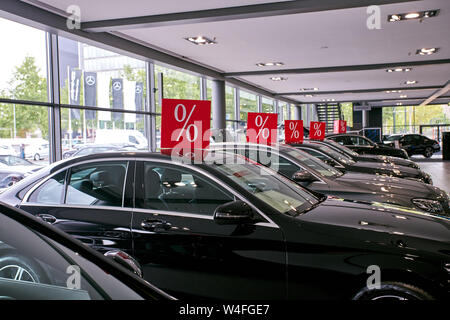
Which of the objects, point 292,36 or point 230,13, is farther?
point 292,36

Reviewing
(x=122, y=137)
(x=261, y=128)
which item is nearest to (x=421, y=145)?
(x=122, y=137)

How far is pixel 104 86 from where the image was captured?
31.6 feet

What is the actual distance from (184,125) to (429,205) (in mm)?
2810

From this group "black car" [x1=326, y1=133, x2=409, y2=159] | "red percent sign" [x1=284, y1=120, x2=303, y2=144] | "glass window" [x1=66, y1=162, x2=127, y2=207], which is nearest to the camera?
"glass window" [x1=66, y1=162, x2=127, y2=207]

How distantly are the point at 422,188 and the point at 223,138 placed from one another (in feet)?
25.6

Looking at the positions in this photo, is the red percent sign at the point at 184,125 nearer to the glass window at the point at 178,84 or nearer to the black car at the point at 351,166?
the black car at the point at 351,166

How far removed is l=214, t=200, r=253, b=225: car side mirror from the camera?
100 inches

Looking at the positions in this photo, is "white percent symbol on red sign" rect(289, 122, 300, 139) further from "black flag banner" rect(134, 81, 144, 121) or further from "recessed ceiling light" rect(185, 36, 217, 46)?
"black flag banner" rect(134, 81, 144, 121)

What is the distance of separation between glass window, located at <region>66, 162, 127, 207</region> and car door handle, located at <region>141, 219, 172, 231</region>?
27cm

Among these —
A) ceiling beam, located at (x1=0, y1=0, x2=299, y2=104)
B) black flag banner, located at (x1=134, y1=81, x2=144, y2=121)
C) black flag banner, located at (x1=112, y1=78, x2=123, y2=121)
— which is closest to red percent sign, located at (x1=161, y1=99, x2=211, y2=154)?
ceiling beam, located at (x1=0, y1=0, x2=299, y2=104)

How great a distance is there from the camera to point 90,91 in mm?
9172

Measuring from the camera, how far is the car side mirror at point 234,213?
100 inches

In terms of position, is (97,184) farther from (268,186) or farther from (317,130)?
(317,130)


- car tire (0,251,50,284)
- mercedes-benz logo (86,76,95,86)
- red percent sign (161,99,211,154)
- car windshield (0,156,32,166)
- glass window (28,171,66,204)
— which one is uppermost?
mercedes-benz logo (86,76,95,86)
